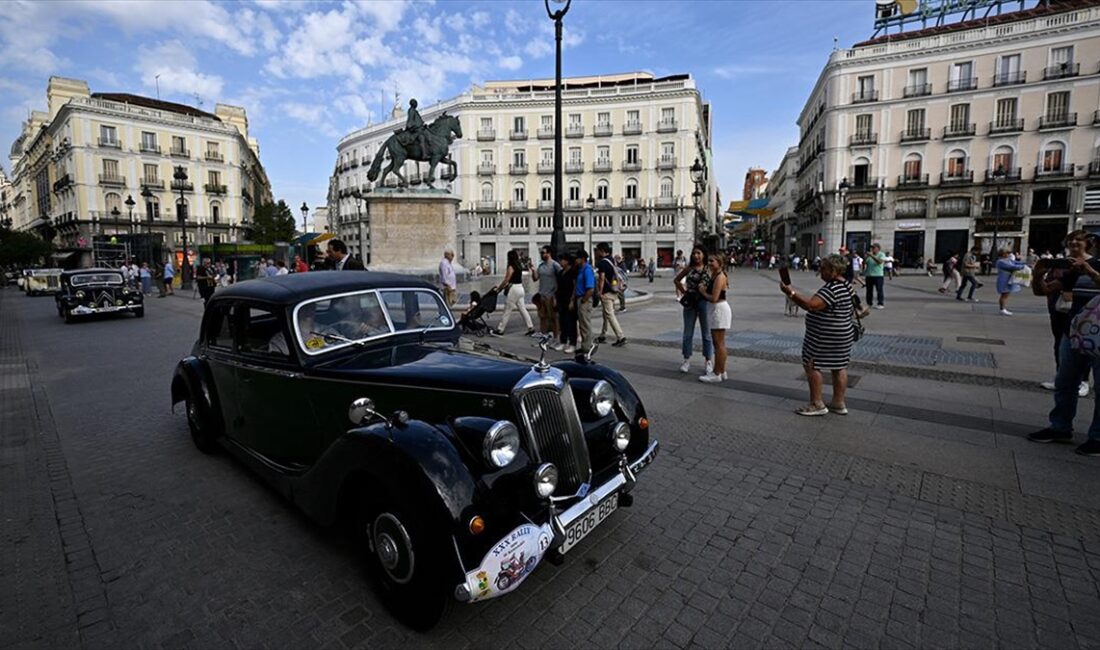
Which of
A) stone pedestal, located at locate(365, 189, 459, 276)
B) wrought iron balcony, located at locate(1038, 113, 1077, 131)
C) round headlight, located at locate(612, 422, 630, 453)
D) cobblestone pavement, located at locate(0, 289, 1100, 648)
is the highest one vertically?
wrought iron balcony, located at locate(1038, 113, 1077, 131)

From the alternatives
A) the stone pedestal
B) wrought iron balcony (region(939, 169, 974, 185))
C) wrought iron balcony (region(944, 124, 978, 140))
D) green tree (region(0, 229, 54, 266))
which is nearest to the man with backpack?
the stone pedestal

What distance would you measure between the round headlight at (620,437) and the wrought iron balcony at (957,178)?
164 ft

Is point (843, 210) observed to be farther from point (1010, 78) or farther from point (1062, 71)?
point (1062, 71)

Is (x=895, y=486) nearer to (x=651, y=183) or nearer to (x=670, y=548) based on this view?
(x=670, y=548)

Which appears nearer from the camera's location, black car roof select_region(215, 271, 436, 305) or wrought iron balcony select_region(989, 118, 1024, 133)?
black car roof select_region(215, 271, 436, 305)

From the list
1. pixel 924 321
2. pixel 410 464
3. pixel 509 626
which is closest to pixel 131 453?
pixel 410 464

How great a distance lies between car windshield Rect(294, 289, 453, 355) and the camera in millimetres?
3699

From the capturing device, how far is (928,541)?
3.26 m

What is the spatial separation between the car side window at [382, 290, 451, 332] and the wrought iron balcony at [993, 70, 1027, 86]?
51.8 metres

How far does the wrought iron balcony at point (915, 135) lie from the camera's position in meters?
42.1

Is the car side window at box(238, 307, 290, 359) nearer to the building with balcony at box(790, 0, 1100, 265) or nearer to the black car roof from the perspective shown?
the black car roof

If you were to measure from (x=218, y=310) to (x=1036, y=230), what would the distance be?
172 ft

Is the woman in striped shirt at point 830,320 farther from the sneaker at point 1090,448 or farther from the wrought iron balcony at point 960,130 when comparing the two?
the wrought iron balcony at point 960,130

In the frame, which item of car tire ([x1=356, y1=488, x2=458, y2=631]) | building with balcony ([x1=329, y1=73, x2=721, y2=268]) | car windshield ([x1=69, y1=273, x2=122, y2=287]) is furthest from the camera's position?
building with balcony ([x1=329, y1=73, x2=721, y2=268])
